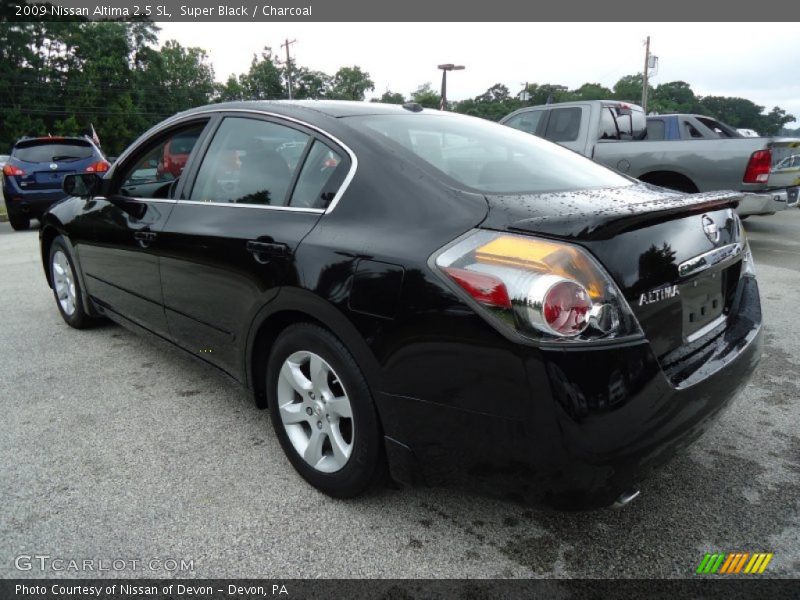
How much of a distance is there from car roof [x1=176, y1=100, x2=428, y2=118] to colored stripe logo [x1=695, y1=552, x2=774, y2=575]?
2.08 meters

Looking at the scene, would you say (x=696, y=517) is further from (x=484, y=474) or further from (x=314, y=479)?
(x=314, y=479)

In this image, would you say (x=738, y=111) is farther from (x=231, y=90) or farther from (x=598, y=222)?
(x=598, y=222)

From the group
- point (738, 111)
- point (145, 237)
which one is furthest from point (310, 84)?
point (145, 237)

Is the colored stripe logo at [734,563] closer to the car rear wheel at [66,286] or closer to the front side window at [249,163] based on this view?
the front side window at [249,163]

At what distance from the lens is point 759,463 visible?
2418 millimetres

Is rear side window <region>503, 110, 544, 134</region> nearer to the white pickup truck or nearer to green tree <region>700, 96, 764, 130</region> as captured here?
the white pickup truck

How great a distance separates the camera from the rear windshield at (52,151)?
10.5 metres

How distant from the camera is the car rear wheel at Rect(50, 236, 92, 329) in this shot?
421 centimetres

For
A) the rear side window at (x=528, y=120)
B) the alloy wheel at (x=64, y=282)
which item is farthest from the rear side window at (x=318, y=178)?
the rear side window at (x=528, y=120)

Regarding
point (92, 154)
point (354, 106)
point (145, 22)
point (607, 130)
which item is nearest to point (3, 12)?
point (145, 22)

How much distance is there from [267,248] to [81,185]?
7.22ft

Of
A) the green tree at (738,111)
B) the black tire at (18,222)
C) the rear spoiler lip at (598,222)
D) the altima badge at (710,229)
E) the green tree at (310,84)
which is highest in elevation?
the green tree at (310,84)

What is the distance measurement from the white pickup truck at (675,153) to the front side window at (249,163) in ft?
17.8

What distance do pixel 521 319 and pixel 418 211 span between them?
1.73 feet
